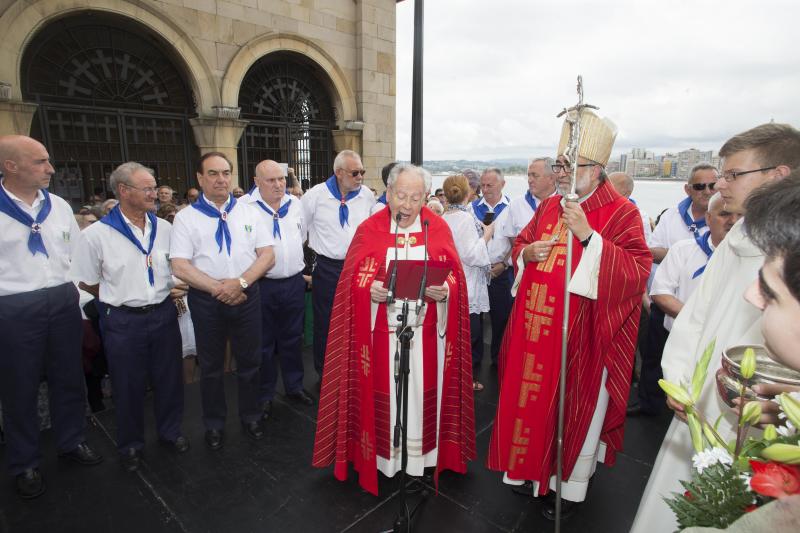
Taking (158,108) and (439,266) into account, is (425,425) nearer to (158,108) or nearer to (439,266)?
(439,266)

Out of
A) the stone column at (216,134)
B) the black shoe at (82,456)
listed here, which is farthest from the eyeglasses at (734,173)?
the stone column at (216,134)

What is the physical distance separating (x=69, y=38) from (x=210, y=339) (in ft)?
21.5

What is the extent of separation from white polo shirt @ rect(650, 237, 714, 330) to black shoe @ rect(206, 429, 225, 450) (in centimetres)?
371

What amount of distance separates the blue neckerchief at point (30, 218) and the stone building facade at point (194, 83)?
4.60m

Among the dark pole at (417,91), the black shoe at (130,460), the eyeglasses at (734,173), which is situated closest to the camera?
the eyeglasses at (734,173)

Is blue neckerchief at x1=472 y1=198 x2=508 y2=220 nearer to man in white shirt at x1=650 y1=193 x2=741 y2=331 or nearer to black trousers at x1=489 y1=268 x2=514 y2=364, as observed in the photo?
black trousers at x1=489 y1=268 x2=514 y2=364

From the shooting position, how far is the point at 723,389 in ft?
3.92

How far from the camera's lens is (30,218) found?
2.98 metres

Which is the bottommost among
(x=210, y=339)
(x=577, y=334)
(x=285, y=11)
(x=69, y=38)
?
(x=210, y=339)

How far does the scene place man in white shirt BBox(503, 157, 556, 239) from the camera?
4695 millimetres

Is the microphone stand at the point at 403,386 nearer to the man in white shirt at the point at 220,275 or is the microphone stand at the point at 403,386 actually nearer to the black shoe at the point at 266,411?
the man in white shirt at the point at 220,275

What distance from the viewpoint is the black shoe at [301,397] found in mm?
4277

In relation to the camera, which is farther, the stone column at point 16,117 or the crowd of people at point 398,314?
the stone column at point 16,117

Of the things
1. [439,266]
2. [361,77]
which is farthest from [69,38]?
[439,266]
